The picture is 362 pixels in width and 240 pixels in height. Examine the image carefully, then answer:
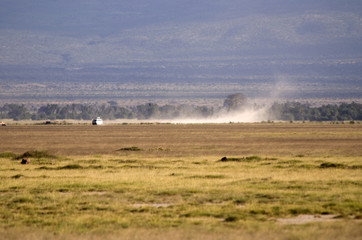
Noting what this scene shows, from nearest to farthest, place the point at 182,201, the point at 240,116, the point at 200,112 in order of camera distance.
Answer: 1. the point at 182,201
2. the point at 240,116
3. the point at 200,112

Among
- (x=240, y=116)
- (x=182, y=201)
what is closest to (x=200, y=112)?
(x=240, y=116)

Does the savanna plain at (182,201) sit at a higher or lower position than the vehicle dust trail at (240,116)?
lower

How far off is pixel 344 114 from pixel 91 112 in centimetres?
5461

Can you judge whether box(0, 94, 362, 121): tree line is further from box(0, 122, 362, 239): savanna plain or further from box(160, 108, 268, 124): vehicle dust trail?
box(0, 122, 362, 239): savanna plain

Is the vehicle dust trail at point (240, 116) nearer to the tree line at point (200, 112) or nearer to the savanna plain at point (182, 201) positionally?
the tree line at point (200, 112)

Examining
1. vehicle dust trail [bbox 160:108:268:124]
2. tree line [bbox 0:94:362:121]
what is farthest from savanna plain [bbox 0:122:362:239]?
tree line [bbox 0:94:362:121]

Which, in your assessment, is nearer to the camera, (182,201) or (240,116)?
(182,201)

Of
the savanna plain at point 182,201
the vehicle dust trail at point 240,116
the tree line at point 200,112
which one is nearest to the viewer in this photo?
the savanna plain at point 182,201

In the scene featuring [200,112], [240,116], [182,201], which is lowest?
[182,201]

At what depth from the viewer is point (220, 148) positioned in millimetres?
45531

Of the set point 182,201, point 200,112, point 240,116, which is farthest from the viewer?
point 200,112

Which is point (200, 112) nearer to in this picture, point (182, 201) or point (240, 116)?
point (240, 116)

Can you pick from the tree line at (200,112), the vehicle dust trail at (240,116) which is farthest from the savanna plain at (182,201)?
the tree line at (200,112)

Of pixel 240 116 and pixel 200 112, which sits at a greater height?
pixel 200 112
